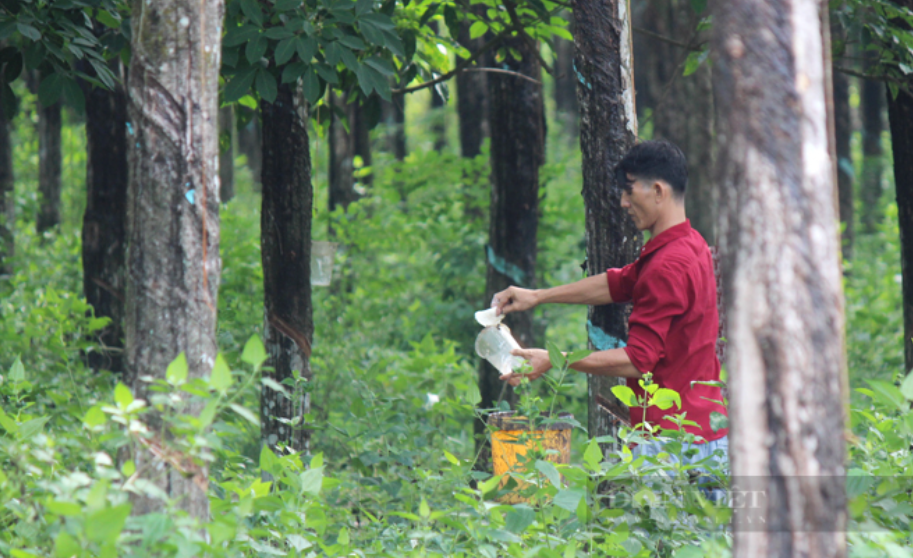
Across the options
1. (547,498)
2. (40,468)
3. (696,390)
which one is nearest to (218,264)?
(40,468)

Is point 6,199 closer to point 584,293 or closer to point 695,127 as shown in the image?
point 584,293

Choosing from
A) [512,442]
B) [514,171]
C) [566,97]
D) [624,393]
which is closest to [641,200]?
[624,393]

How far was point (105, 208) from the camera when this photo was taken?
6.63 meters

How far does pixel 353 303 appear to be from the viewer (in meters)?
8.33

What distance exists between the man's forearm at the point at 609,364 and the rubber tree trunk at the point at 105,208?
4715 millimetres

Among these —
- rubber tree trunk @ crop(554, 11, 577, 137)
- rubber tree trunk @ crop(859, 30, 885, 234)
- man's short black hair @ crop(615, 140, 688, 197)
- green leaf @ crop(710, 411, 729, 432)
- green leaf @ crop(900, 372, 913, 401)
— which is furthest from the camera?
rubber tree trunk @ crop(554, 11, 577, 137)

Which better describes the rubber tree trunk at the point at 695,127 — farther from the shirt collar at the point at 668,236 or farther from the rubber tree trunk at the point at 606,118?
the shirt collar at the point at 668,236

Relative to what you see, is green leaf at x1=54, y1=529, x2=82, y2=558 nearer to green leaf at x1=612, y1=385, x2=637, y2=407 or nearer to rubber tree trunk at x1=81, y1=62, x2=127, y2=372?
green leaf at x1=612, y1=385, x2=637, y2=407

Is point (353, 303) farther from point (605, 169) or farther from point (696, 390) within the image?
point (696, 390)

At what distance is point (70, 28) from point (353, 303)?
15.7 ft

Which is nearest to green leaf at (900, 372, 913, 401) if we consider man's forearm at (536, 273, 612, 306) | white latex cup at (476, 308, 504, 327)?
man's forearm at (536, 273, 612, 306)

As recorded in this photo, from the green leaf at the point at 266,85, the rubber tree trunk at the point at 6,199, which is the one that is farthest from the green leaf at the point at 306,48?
the rubber tree trunk at the point at 6,199

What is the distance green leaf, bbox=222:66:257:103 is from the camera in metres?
Answer: 3.70

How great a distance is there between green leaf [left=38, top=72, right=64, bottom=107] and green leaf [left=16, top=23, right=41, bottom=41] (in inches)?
8.3
